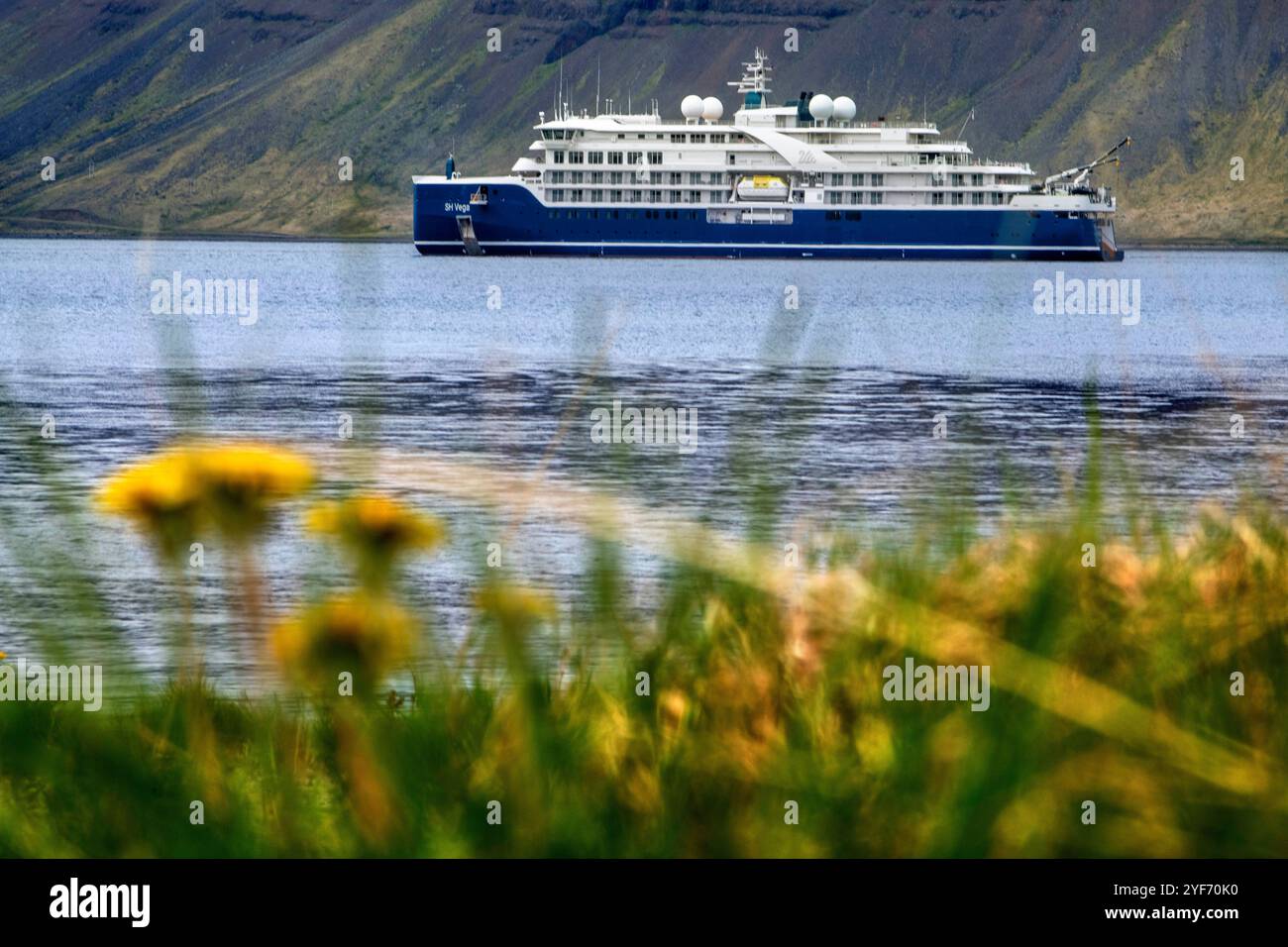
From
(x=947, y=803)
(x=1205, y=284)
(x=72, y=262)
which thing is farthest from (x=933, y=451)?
(x=72, y=262)

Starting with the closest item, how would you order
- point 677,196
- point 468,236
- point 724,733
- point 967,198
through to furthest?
point 724,733 < point 967,198 < point 677,196 < point 468,236

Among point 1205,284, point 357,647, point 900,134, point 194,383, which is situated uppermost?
point 900,134

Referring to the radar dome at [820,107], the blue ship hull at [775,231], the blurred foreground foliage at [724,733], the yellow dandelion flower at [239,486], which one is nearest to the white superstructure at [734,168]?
the blue ship hull at [775,231]

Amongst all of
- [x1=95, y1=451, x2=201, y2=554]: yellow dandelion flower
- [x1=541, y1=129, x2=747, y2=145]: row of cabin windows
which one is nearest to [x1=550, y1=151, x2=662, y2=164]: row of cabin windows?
[x1=541, y1=129, x2=747, y2=145]: row of cabin windows

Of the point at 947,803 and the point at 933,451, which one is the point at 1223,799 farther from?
the point at 933,451

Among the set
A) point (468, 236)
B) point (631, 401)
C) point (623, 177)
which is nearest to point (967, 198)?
point (623, 177)

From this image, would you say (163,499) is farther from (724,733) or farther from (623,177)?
(623,177)
